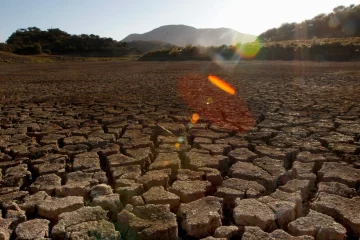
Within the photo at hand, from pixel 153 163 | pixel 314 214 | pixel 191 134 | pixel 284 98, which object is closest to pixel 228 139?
pixel 191 134

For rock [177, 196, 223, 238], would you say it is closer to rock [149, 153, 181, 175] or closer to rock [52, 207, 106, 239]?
rock [52, 207, 106, 239]

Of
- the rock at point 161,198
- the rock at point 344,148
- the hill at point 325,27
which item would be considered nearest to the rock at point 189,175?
the rock at point 161,198

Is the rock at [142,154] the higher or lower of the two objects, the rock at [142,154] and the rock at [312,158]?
the higher

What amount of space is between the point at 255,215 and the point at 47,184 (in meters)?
1.29

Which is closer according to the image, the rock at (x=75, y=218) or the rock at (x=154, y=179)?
the rock at (x=75, y=218)

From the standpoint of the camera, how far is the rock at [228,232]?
171 centimetres

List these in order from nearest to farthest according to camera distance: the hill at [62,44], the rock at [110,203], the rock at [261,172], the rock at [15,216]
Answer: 1. the rock at [15,216]
2. the rock at [110,203]
3. the rock at [261,172]
4. the hill at [62,44]

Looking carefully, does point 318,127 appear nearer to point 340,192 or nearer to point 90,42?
point 340,192

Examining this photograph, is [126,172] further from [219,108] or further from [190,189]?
[219,108]

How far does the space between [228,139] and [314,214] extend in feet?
5.06

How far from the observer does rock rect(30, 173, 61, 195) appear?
2303 millimetres

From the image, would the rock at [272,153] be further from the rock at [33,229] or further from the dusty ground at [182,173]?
the rock at [33,229]

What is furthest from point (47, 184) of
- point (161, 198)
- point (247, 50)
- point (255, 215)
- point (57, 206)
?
point (247, 50)

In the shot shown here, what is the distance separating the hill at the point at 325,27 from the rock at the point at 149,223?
35147mm
